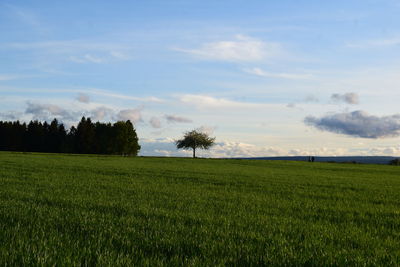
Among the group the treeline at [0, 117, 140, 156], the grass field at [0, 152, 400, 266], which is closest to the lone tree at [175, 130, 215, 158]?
the treeline at [0, 117, 140, 156]

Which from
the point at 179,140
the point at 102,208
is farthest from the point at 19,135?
the point at 102,208

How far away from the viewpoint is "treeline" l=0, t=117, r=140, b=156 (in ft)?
438

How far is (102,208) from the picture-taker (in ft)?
39.8

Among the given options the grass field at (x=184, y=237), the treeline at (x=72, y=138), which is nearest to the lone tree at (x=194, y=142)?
the treeline at (x=72, y=138)

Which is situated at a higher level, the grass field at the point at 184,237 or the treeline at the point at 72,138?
the treeline at the point at 72,138

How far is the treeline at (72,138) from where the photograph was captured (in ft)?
438

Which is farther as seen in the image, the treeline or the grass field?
the treeline

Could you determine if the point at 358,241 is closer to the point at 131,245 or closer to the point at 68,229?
the point at 131,245

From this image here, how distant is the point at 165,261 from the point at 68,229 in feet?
10.6

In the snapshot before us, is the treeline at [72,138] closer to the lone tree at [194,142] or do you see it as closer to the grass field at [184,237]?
the lone tree at [194,142]

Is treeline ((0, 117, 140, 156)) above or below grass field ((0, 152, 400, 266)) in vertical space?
above

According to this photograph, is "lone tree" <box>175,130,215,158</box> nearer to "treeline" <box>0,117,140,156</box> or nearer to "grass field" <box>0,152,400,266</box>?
"treeline" <box>0,117,140,156</box>

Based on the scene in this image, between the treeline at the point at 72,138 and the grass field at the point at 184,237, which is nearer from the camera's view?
the grass field at the point at 184,237

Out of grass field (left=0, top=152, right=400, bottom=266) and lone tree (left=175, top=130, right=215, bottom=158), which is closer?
grass field (left=0, top=152, right=400, bottom=266)
